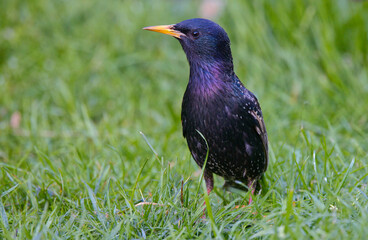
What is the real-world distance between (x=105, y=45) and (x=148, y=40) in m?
0.54

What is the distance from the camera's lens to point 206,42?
332cm

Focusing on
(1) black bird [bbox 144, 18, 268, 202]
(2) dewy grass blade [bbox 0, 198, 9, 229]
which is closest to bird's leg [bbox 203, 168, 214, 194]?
(1) black bird [bbox 144, 18, 268, 202]

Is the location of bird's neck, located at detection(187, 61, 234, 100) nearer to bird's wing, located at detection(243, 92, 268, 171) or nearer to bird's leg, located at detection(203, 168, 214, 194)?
bird's wing, located at detection(243, 92, 268, 171)

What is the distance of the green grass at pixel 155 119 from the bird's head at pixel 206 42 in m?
0.68

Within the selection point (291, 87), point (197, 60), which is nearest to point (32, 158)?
point (197, 60)

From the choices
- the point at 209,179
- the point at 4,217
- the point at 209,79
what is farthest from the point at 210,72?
the point at 4,217

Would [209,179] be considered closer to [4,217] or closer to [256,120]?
[256,120]

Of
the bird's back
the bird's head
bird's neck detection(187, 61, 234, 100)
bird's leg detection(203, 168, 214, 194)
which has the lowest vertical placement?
bird's leg detection(203, 168, 214, 194)

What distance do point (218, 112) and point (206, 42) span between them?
50cm

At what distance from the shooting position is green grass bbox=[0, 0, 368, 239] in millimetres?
2863

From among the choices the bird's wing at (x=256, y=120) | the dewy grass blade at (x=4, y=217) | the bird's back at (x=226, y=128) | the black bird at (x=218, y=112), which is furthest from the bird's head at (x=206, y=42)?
the dewy grass blade at (x=4, y=217)

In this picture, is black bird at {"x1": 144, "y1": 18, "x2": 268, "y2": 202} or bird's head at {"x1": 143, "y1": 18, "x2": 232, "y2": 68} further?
bird's head at {"x1": 143, "y1": 18, "x2": 232, "y2": 68}

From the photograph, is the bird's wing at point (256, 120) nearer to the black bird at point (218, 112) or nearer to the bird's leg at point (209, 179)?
the black bird at point (218, 112)

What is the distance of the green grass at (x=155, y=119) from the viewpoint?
2863mm
